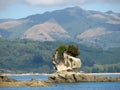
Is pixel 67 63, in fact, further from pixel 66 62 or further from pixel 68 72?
pixel 68 72

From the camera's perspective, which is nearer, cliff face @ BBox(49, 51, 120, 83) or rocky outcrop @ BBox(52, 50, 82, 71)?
cliff face @ BBox(49, 51, 120, 83)

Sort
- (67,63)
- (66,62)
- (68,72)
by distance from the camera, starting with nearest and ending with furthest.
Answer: (68,72) < (66,62) < (67,63)

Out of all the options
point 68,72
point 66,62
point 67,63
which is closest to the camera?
point 68,72

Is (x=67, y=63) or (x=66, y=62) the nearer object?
(x=66, y=62)

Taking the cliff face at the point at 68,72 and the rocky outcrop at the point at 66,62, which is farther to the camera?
the rocky outcrop at the point at 66,62

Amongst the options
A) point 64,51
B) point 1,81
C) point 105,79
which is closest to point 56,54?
point 64,51

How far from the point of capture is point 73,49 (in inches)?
6122

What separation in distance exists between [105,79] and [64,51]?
49.2 ft

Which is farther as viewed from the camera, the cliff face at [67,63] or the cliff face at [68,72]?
the cliff face at [67,63]

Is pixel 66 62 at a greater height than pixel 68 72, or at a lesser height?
greater

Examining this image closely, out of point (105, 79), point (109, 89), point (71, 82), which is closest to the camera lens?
point (109, 89)

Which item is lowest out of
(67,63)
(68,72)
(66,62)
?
(68,72)

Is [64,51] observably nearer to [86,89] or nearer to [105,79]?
[105,79]

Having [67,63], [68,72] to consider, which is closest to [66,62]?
[67,63]
